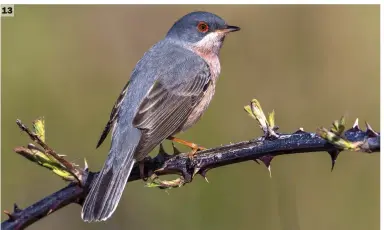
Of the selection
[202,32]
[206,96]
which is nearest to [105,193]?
[206,96]

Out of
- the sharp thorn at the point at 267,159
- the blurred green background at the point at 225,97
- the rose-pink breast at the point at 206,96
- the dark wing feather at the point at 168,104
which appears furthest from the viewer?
the blurred green background at the point at 225,97

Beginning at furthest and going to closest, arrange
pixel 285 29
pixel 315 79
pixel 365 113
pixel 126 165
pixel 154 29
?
pixel 154 29 → pixel 285 29 → pixel 315 79 → pixel 365 113 → pixel 126 165

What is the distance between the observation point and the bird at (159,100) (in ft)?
13.3

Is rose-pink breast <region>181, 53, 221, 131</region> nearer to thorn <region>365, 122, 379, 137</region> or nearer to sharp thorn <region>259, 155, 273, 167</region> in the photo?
sharp thorn <region>259, 155, 273, 167</region>

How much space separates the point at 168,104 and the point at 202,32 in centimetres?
130

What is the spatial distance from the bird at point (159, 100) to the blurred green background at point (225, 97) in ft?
3.23

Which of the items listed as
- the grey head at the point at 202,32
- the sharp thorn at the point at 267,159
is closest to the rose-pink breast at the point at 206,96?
the grey head at the point at 202,32

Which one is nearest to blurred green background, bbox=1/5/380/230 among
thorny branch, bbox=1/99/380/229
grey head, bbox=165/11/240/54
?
grey head, bbox=165/11/240/54

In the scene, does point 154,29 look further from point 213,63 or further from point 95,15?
point 213,63

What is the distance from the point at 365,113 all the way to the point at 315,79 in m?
0.73

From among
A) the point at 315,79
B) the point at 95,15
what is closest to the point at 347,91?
the point at 315,79

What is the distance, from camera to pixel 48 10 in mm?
7605

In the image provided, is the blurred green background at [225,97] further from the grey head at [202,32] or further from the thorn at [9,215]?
the thorn at [9,215]

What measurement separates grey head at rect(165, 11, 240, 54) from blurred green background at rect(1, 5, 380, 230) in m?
1.08
